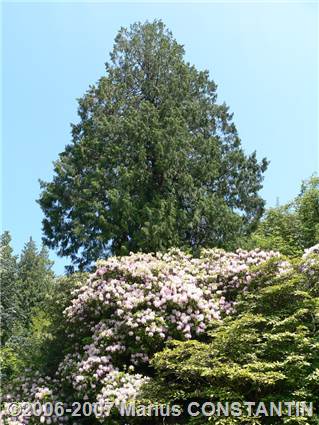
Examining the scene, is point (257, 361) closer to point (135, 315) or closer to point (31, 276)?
point (135, 315)

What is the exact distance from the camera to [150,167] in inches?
582

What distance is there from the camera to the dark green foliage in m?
6.22

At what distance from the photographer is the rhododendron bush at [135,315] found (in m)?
7.76

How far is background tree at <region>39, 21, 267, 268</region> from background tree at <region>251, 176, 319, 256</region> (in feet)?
2.71

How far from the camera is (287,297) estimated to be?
297 inches

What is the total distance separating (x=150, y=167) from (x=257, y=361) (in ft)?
29.5

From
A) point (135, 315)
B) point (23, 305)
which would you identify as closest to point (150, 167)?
point (135, 315)

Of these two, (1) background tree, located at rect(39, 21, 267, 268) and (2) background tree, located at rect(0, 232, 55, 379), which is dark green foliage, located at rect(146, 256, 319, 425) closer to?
(2) background tree, located at rect(0, 232, 55, 379)

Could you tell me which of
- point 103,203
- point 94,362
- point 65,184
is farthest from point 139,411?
point 65,184

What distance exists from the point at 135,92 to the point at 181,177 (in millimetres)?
3513

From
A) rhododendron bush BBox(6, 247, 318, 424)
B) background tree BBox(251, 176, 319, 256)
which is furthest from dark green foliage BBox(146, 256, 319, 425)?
background tree BBox(251, 176, 319, 256)

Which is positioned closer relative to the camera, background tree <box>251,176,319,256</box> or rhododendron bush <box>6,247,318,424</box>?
rhododendron bush <box>6,247,318,424</box>

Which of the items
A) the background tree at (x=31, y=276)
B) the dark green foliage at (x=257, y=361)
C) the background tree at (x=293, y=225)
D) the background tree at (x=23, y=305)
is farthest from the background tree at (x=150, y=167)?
the background tree at (x=31, y=276)

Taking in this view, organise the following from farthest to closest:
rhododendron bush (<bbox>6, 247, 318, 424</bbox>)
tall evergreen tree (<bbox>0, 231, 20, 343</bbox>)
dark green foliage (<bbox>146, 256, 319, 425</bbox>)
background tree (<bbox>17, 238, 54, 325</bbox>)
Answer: background tree (<bbox>17, 238, 54, 325</bbox>), tall evergreen tree (<bbox>0, 231, 20, 343</bbox>), rhododendron bush (<bbox>6, 247, 318, 424</bbox>), dark green foliage (<bbox>146, 256, 319, 425</bbox>)
